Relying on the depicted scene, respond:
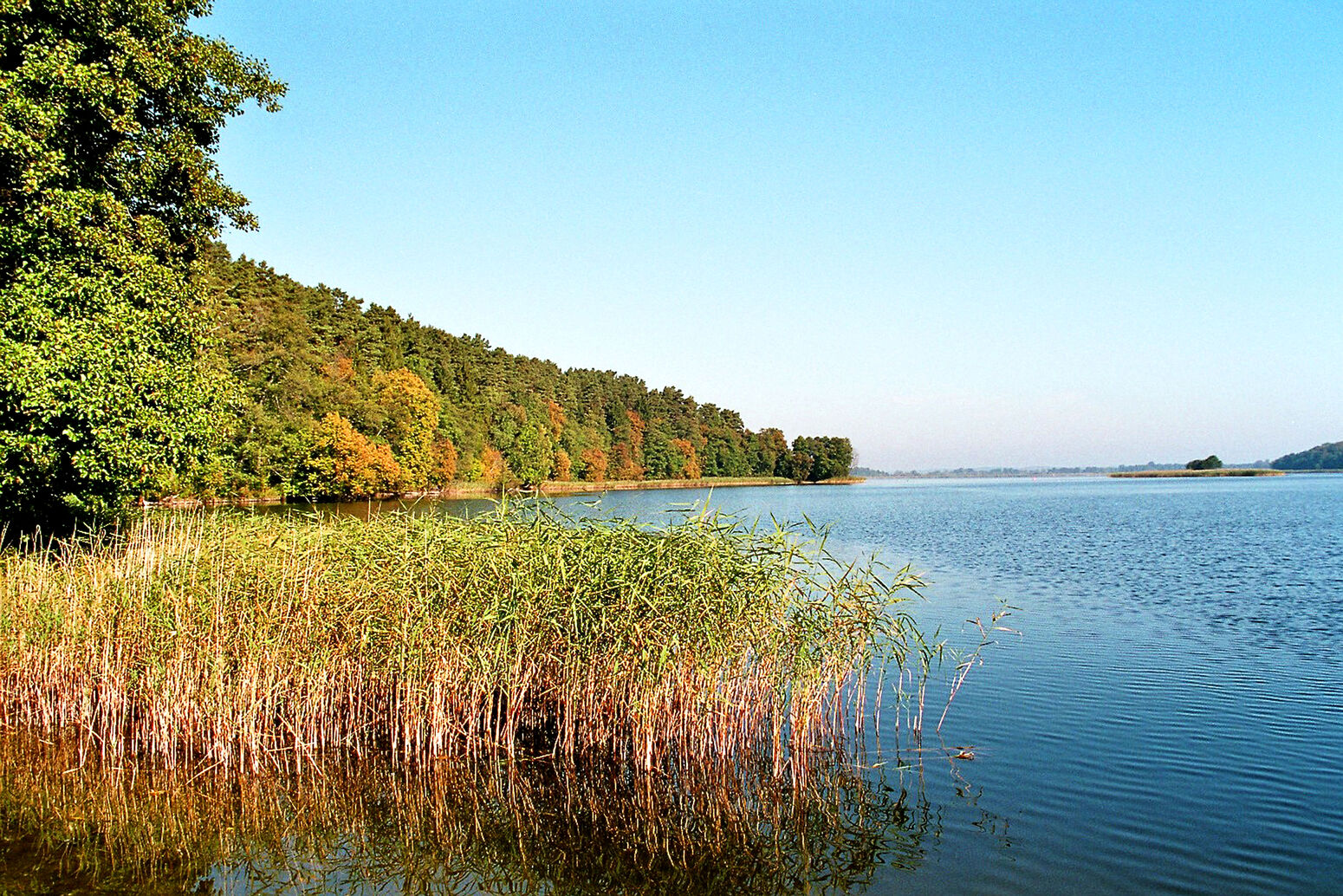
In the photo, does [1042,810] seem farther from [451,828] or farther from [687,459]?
[687,459]

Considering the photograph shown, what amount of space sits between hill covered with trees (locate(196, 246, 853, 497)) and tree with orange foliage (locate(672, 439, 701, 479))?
0.64 ft

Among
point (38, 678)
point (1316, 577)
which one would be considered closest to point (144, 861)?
point (38, 678)

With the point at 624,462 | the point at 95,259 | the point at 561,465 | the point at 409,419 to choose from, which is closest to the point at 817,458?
the point at 624,462

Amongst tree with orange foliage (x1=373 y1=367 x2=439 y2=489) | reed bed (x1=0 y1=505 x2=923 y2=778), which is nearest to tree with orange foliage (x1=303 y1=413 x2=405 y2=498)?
tree with orange foliage (x1=373 y1=367 x2=439 y2=489)

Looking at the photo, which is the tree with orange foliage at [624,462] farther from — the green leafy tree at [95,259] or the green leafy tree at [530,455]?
the green leafy tree at [95,259]

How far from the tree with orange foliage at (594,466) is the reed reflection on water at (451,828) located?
101 metres

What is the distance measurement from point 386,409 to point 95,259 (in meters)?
52.3

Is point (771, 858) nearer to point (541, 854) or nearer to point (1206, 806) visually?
point (541, 854)

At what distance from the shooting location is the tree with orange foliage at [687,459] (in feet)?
445

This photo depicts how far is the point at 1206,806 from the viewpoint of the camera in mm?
9102

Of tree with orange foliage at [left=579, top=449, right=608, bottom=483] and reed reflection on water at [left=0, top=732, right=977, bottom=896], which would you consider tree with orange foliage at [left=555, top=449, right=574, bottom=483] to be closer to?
tree with orange foliage at [left=579, top=449, right=608, bottom=483]

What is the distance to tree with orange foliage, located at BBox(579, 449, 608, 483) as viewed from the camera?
111m

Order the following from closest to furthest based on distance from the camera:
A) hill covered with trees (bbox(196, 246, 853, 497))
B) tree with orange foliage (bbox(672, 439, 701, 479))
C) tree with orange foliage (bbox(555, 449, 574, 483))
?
hill covered with trees (bbox(196, 246, 853, 497))
tree with orange foliage (bbox(555, 449, 574, 483))
tree with orange foliage (bbox(672, 439, 701, 479))

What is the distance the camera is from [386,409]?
65500 millimetres
